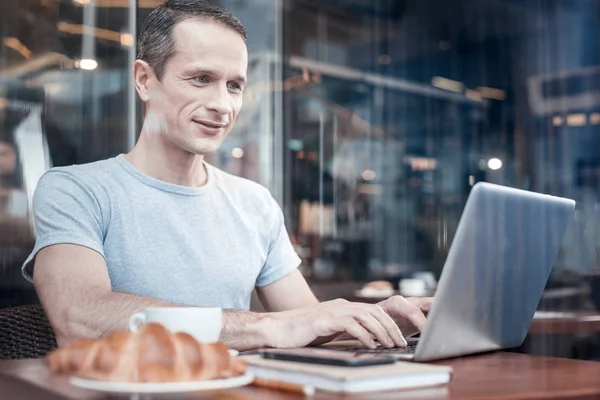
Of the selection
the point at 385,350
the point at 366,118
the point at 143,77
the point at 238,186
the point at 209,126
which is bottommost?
the point at 385,350

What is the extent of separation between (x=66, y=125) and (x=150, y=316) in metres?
1.35

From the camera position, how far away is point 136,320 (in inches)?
45.1

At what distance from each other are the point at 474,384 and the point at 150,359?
0.39 m

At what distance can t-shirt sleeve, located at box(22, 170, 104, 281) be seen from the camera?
1622 mm

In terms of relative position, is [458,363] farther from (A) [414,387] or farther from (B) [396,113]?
(B) [396,113]

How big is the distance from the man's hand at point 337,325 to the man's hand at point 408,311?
0.56ft

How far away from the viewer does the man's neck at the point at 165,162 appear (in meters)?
1.90

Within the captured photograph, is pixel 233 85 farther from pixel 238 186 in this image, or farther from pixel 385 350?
pixel 385 350

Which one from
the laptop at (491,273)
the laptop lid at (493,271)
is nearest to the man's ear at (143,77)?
the laptop at (491,273)

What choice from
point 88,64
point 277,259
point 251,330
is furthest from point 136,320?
point 88,64

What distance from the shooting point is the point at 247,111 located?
3.84 m

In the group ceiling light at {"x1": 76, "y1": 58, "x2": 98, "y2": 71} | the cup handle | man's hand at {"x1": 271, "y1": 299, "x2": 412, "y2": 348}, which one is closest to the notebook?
the cup handle

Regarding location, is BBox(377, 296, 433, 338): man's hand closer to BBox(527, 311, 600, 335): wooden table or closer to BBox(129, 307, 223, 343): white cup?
BBox(129, 307, 223, 343): white cup

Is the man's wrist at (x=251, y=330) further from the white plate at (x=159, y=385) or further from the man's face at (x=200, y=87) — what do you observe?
the man's face at (x=200, y=87)
